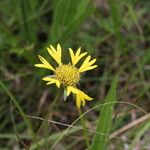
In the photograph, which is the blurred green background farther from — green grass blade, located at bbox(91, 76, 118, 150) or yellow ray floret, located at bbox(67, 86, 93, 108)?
yellow ray floret, located at bbox(67, 86, 93, 108)

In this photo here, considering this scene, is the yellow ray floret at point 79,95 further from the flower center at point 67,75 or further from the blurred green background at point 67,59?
the blurred green background at point 67,59

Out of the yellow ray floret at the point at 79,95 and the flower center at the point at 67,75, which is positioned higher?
the flower center at the point at 67,75

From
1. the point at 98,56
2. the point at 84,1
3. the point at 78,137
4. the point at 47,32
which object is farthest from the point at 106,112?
the point at 47,32

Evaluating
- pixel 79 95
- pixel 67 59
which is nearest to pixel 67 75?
pixel 79 95

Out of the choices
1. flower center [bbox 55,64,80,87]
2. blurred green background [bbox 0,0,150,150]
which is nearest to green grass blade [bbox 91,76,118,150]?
flower center [bbox 55,64,80,87]

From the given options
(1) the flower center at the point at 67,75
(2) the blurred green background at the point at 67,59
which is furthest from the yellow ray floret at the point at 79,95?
(2) the blurred green background at the point at 67,59
